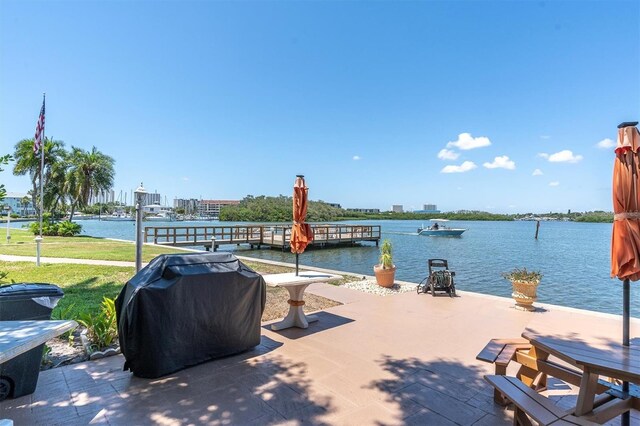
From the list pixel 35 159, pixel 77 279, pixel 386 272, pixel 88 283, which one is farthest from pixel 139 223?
pixel 35 159

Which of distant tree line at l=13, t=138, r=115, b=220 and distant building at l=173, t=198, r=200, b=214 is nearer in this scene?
distant tree line at l=13, t=138, r=115, b=220

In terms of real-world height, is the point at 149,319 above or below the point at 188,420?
above

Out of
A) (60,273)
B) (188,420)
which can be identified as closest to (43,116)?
(60,273)

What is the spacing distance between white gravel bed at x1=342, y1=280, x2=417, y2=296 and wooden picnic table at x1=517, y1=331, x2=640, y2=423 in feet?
16.6

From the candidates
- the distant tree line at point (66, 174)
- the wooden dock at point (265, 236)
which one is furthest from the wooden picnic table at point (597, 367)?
the distant tree line at point (66, 174)

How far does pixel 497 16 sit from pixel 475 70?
11.7 feet

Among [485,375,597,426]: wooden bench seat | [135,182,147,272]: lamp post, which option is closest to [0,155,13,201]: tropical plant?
[135,182,147,272]: lamp post

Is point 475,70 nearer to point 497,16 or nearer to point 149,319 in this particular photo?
point 497,16

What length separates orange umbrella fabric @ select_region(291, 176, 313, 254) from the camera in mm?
5059

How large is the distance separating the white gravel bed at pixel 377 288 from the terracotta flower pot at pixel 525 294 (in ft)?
7.51

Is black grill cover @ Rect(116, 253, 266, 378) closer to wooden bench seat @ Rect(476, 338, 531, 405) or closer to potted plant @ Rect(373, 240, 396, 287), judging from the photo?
wooden bench seat @ Rect(476, 338, 531, 405)

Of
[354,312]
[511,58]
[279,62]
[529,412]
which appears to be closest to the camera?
[529,412]

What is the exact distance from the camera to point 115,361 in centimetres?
356

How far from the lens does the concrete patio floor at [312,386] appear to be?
8.29 ft
